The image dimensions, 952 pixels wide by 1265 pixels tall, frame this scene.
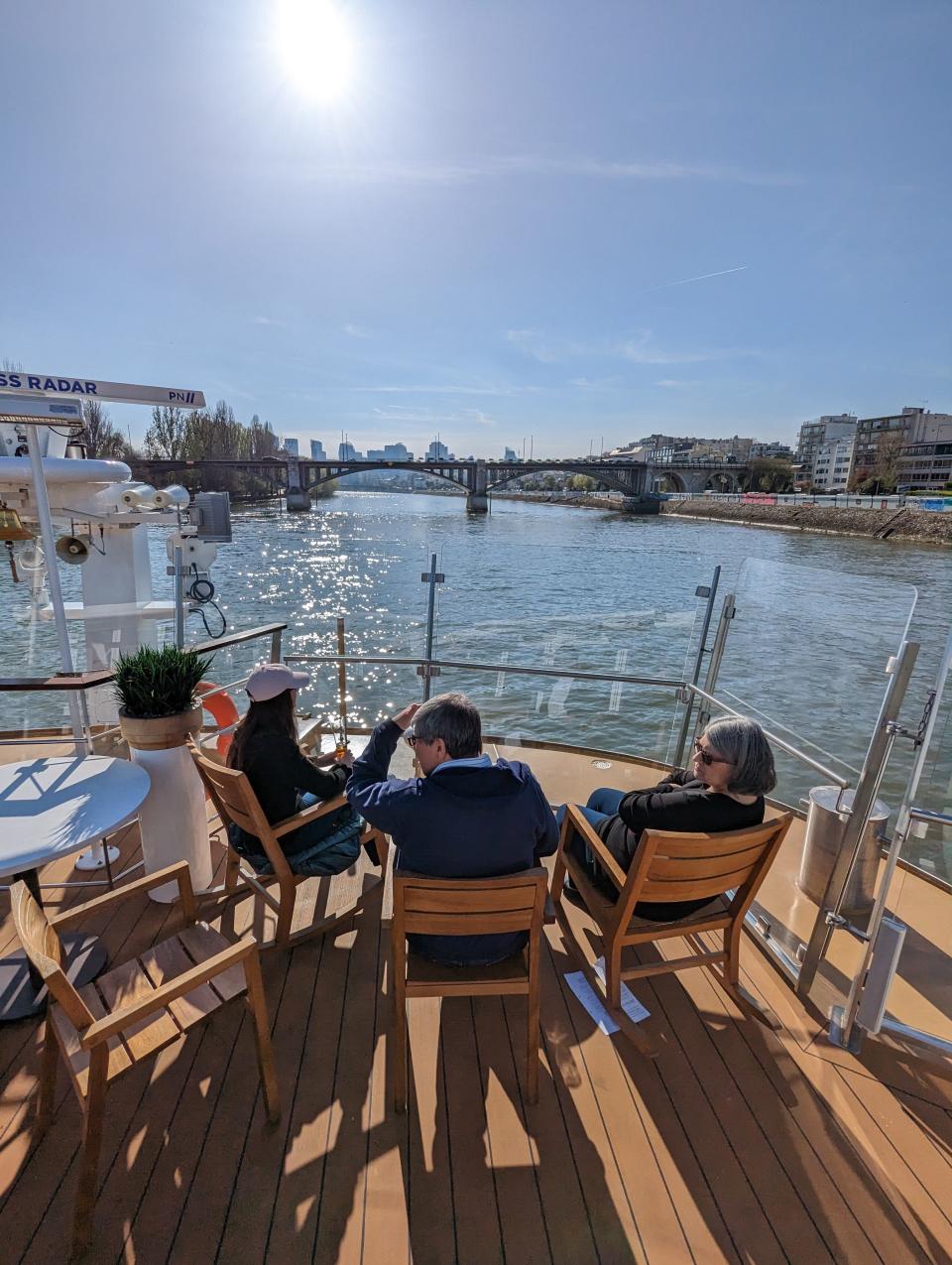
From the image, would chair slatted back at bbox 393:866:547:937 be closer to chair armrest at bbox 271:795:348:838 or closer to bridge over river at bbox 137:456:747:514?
chair armrest at bbox 271:795:348:838

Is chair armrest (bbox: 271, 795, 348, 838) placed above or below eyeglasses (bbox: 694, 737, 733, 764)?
below

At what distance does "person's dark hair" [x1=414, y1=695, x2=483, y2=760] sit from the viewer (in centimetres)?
188

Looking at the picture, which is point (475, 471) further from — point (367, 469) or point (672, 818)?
point (672, 818)

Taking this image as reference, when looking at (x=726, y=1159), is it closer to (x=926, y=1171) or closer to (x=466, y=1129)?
(x=926, y=1171)

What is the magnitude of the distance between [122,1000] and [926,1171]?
2.32m

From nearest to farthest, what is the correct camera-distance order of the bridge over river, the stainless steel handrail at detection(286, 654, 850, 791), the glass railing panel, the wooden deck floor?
the wooden deck floor
the glass railing panel
the stainless steel handrail at detection(286, 654, 850, 791)
the bridge over river

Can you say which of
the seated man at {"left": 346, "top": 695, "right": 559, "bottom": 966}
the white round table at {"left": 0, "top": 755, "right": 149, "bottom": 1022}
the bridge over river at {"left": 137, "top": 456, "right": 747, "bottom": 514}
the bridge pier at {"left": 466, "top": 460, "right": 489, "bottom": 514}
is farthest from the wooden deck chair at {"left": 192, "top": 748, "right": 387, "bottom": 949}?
the bridge pier at {"left": 466, "top": 460, "right": 489, "bottom": 514}

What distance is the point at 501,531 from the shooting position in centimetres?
3453

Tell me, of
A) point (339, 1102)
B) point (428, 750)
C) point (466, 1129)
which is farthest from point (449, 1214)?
point (428, 750)

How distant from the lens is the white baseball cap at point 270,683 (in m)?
2.27

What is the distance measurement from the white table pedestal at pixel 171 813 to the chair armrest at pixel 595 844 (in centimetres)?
163

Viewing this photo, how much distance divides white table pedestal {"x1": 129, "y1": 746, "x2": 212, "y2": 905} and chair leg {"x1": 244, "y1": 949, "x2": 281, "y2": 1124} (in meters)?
1.07

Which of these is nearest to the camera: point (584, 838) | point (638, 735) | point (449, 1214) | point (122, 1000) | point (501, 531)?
point (449, 1214)

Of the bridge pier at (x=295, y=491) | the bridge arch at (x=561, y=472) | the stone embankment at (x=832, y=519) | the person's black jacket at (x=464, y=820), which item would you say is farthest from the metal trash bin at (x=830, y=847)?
the bridge pier at (x=295, y=491)
